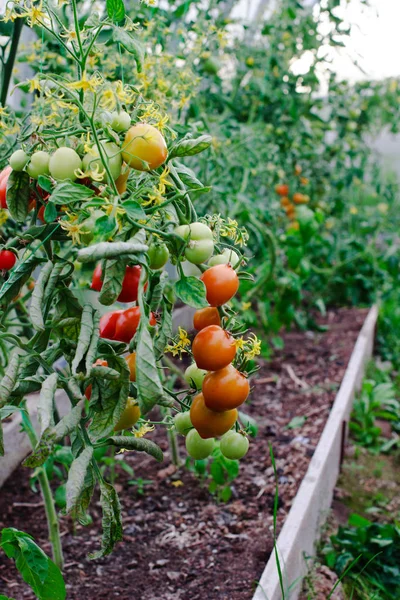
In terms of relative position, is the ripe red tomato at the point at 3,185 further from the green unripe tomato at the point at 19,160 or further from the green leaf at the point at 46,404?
the green leaf at the point at 46,404

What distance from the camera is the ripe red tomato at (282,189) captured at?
392cm

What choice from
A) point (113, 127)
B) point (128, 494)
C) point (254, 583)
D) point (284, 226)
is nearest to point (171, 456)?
point (128, 494)

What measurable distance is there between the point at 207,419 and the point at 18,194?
439 millimetres

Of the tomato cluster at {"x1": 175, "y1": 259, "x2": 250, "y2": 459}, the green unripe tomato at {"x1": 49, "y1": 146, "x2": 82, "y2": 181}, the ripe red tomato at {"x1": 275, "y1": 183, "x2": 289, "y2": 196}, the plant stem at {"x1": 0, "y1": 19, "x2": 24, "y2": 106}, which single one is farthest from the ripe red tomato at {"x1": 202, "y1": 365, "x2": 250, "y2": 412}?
the ripe red tomato at {"x1": 275, "y1": 183, "x2": 289, "y2": 196}

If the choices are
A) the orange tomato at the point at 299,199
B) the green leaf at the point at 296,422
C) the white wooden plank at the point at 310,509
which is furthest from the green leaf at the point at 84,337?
the orange tomato at the point at 299,199

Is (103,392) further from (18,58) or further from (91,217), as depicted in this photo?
(18,58)

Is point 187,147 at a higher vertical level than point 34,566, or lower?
higher

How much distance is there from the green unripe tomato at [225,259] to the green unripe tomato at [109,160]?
189 millimetres

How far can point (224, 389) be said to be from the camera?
2.88ft

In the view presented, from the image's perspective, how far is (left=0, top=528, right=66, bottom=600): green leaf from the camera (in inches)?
40.4

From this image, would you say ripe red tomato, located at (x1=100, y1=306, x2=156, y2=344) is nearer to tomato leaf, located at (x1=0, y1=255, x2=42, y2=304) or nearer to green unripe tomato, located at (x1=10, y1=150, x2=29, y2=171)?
tomato leaf, located at (x1=0, y1=255, x2=42, y2=304)

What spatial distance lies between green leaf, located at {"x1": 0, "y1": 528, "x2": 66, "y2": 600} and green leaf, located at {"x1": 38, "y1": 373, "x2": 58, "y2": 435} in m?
0.36

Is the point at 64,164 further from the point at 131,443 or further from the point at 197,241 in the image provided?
the point at 131,443

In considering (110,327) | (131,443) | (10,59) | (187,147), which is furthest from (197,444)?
(10,59)
